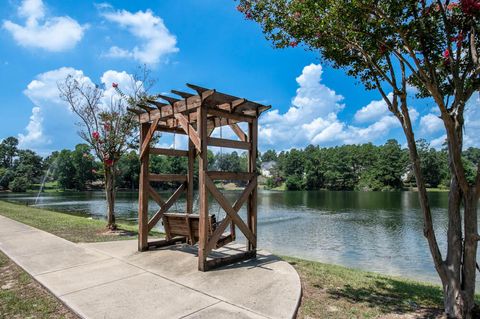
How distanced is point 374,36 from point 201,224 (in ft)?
13.4

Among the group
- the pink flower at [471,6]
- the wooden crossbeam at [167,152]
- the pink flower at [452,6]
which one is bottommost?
the wooden crossbeam at [167,152]

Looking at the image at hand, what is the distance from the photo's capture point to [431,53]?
185 inches

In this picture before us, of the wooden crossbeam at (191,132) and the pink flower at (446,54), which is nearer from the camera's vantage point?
the pink flower at (446,54)

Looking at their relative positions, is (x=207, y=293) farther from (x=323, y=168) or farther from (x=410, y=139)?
(x=323, y=168)

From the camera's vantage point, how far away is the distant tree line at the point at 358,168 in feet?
272

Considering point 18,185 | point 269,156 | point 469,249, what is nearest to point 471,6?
point 469,249

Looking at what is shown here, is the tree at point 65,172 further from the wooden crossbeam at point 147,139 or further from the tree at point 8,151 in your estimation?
the wooden crossbeam at point 147,139

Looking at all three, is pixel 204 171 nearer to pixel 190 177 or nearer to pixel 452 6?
pixel 190 177

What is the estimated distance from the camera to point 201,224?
5.92 meters

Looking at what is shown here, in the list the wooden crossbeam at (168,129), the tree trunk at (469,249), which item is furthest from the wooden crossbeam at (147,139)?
the tree trunk at (469,249)

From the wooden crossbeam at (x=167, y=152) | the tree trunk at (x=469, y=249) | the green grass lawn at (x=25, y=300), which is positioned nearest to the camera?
the green grass lawn at (x=25, y=300)

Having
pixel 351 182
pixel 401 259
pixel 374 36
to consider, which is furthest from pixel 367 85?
pixel 351 182

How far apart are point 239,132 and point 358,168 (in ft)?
310

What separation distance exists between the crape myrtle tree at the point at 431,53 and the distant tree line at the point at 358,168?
83.0 m
